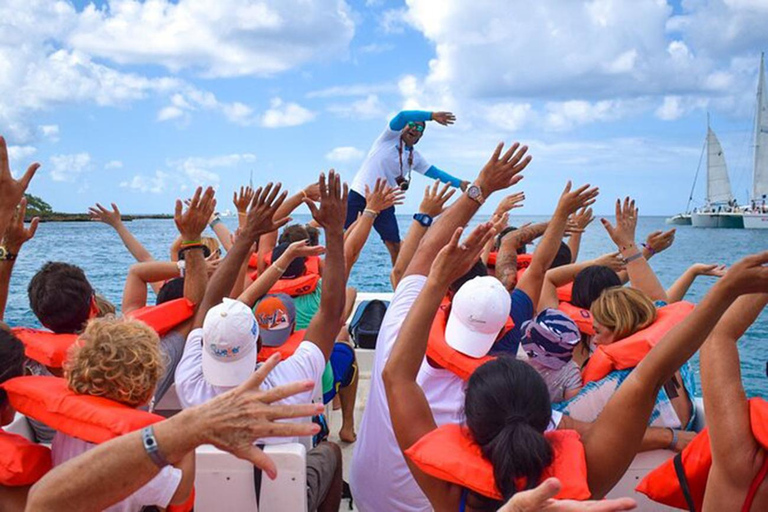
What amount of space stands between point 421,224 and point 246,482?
1.71 m

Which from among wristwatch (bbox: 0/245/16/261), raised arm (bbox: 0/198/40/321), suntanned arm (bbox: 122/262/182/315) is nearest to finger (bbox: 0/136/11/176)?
raised arm (bbox: 0/198/40/321)

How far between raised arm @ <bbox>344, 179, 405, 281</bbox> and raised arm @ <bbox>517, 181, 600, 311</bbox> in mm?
919

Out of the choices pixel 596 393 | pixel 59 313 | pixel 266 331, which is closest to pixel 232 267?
pixel 266 331

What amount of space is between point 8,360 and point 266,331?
1.26 metres

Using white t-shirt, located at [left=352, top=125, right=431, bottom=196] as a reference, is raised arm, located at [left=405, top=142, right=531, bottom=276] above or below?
below

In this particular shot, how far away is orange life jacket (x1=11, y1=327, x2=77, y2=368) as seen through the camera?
2934mm

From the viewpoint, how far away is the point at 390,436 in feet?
8.18

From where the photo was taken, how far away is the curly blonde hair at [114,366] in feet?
6.68

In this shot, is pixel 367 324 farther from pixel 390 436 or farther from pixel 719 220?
pixel 719 220

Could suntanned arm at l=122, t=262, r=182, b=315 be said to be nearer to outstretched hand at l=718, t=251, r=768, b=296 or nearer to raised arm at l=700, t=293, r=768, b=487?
raised arm at l=700, t=293, r=768, b=487

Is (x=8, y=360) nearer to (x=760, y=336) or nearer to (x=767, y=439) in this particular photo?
(x=767, y=439)

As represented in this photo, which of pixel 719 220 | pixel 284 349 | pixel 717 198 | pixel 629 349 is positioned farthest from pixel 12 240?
pixel 719 220

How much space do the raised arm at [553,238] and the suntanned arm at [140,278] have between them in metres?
2.00

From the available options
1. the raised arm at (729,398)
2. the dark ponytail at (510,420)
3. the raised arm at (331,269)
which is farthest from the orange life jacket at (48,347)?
the raised arm at (729,398)
